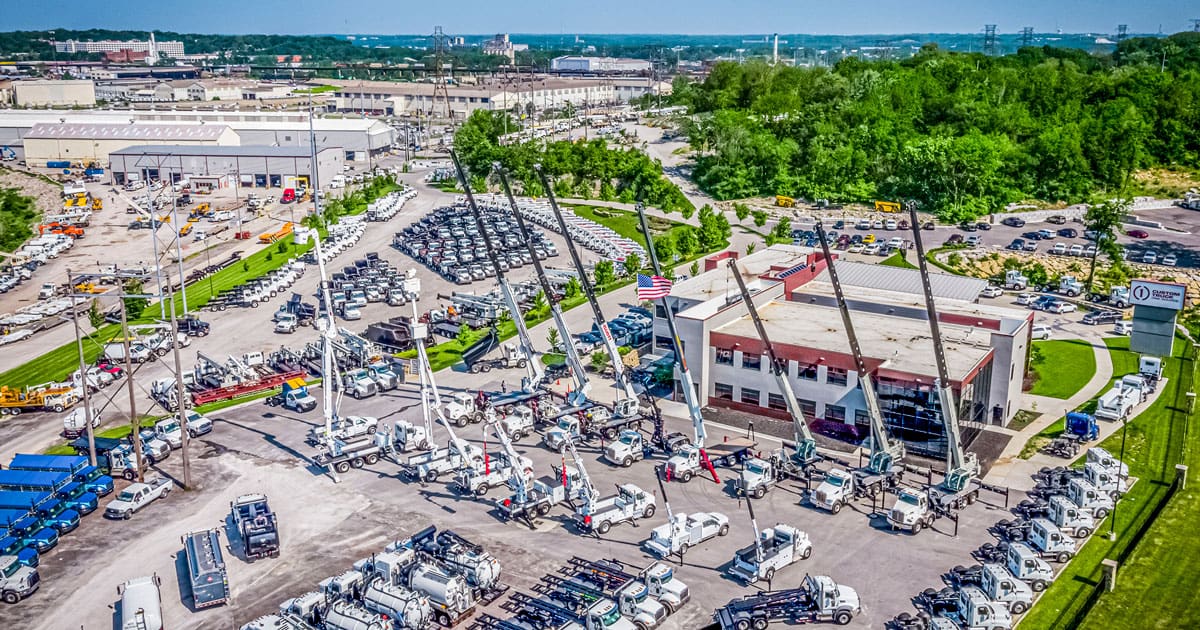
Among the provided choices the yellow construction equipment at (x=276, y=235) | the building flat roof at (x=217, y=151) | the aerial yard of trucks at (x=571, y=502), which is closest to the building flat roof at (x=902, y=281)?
the aerial yard of trucks at (x=571, y=502)

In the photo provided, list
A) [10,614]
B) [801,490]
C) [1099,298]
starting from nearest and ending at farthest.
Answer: [10,614] → [801,490] → [1099,298]

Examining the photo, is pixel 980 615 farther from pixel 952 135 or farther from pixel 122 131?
pixel 122 131

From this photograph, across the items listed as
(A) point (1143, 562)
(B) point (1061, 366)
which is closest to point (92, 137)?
(B) point (1061, 366)

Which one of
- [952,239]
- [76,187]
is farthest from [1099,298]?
[76,187]

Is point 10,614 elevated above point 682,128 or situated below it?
below

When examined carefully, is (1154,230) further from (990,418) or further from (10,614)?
(10,614)

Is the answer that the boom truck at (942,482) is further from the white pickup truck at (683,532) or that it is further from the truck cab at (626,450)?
the truck cab at (626,450)

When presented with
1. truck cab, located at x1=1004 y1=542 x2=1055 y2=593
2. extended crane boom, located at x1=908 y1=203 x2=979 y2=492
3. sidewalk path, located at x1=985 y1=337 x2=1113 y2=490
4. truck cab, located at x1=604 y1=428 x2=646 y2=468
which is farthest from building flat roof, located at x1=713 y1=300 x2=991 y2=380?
truck cab, located at x1=1004 y1=542 x2=1055 y2=593
